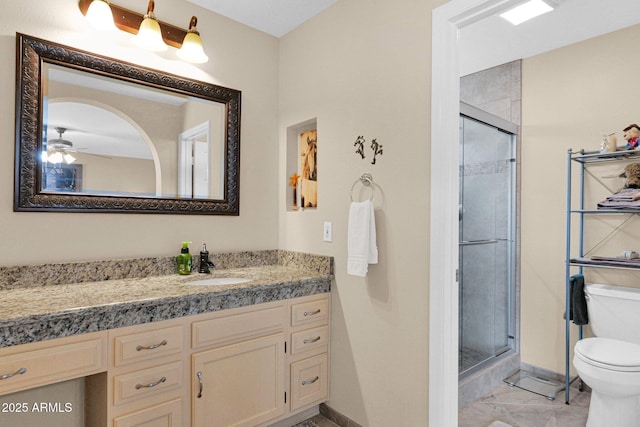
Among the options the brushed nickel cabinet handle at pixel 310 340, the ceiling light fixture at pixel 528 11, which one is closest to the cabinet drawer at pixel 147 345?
the brushed nickel cabinet handle at pixel 310 340

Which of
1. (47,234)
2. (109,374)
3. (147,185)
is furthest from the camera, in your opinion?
(147,185)

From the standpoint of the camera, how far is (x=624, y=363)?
72.7 inches

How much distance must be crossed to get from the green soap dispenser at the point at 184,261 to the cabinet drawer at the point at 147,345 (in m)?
0.54

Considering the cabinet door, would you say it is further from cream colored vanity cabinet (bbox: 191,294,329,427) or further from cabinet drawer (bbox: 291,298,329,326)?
cabinet drawer (bbox: 291,298,329,326)

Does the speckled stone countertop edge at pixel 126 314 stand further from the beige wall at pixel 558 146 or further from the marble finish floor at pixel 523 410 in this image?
the beige wall at pixel 558 146

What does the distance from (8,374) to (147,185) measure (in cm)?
109

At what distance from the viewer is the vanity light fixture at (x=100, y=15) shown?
1733 mm

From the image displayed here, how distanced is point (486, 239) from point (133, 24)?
2.70 m

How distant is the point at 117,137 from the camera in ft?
6.41

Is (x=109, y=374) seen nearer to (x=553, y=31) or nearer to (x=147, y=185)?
(x=147, y=185)

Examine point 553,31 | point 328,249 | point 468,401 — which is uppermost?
point 553,31

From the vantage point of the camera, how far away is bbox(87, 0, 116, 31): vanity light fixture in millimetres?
1733

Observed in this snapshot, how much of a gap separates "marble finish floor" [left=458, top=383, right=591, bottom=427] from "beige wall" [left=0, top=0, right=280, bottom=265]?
5.57ft

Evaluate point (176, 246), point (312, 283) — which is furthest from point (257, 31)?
point (312, 283)
